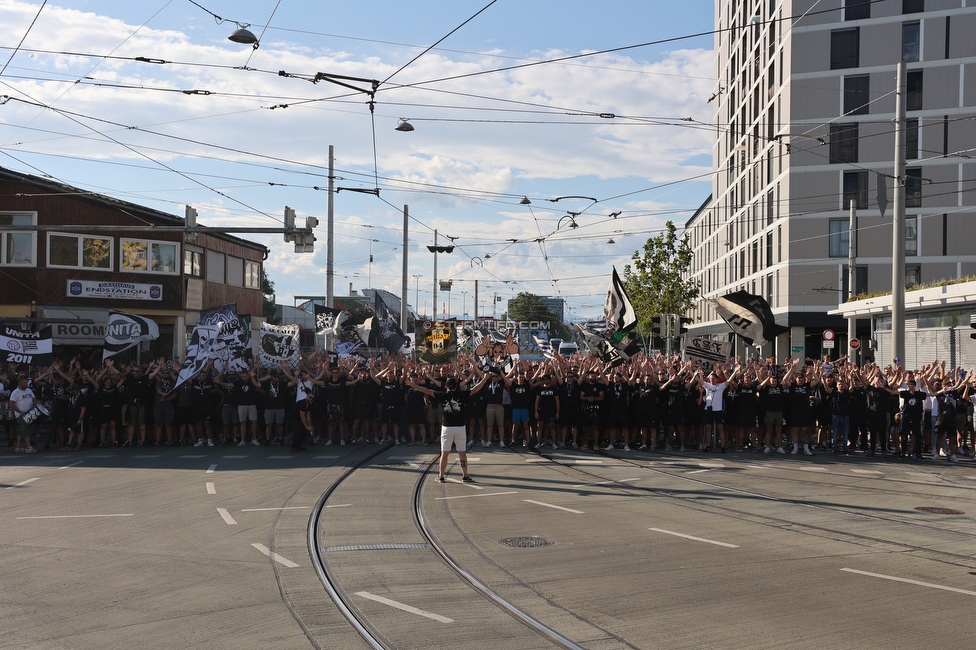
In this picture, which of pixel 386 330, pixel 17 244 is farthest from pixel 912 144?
pixel 17 244

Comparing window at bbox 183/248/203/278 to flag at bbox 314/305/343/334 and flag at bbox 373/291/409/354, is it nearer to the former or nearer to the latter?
flag at bbox 314/305/343/334

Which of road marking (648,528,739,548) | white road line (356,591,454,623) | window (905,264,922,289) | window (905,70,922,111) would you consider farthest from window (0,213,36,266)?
window (905,70,922,111)

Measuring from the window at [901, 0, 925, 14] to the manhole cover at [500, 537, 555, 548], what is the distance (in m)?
45.2

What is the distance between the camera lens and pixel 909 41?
148ft

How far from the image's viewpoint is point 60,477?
14.5 meters

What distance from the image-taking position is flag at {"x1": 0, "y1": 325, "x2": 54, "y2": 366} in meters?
20.3

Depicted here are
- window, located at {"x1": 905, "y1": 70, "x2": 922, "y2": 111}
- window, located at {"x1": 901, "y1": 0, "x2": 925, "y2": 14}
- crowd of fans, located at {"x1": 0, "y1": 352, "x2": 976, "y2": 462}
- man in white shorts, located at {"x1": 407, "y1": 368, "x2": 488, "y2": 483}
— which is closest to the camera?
man in white shorts, located at {"x1": 407, "y1": 368, "x2": 488, "y2": 483}

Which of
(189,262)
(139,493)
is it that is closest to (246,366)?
(139,493)

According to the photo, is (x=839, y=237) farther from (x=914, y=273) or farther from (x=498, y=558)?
(x=498, y=558)

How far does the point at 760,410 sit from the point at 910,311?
1256cm

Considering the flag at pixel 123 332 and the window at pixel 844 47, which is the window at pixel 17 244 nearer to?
the flag at pixel 123 332

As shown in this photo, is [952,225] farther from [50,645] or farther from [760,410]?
[50,645]

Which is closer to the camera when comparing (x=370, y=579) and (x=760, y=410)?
(x=370, y=579)

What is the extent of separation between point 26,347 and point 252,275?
81.3 feet
